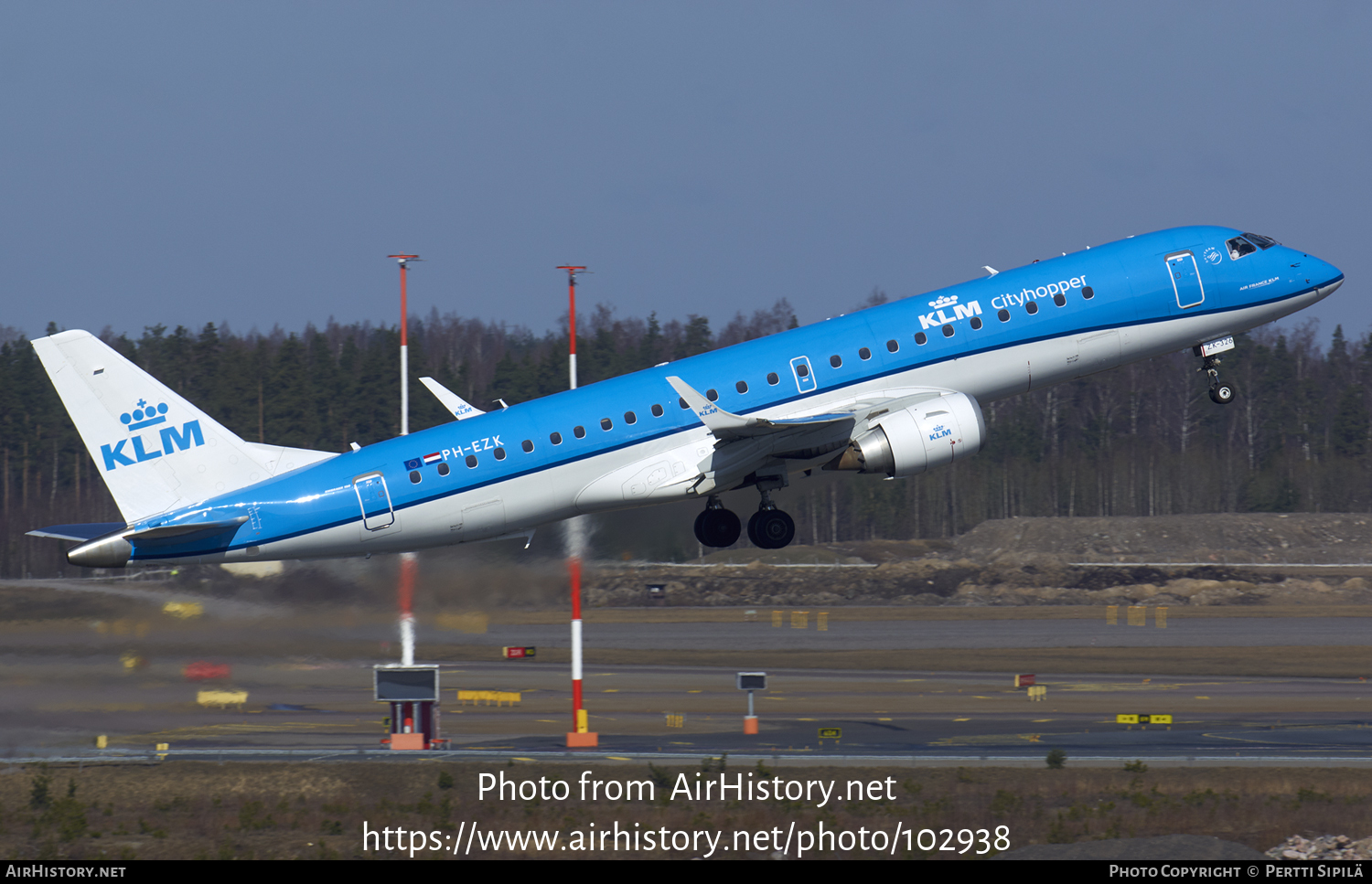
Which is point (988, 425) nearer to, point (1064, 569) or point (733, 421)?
point (1064, 569)

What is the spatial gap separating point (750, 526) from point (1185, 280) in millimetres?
12914

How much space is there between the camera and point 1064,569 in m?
96.4

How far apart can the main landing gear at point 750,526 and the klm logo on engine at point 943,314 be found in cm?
595

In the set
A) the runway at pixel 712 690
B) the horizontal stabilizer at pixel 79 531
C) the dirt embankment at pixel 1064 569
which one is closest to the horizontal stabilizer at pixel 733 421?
the runway at pixel 712 690

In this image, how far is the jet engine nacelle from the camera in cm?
3631

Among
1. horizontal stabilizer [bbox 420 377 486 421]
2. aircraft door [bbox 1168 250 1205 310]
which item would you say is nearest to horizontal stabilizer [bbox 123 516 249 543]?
horizontal stabilizer [bbox 420 377 486 421]

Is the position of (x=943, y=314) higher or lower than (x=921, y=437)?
higher

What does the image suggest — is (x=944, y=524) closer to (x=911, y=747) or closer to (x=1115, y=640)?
(x=1115, y=640)

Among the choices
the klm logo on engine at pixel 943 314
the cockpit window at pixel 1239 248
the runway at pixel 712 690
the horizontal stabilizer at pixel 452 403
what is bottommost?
the runway at pixel 712 690

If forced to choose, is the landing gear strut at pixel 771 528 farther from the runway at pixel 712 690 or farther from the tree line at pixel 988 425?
the tree line at pixel 988 425

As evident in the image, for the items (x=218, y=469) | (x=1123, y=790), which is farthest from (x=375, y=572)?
(x=1123, y=790)

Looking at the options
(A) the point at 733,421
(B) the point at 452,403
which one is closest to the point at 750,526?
(A) the point at 733,421

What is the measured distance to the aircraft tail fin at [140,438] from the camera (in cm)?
3609

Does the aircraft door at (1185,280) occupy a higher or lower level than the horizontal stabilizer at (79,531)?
higher
